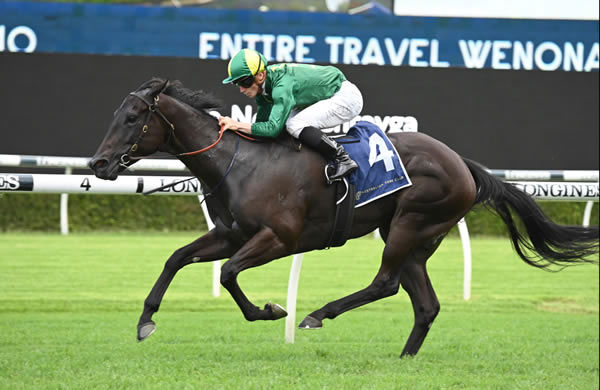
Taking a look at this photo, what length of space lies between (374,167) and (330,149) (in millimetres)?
278

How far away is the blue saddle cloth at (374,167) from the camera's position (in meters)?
4.42

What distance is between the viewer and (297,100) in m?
4.43

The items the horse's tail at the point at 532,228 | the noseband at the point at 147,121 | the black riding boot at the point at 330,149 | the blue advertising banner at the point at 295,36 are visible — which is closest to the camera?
the noseband at the point at 147,121

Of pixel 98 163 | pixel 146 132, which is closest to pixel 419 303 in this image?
pixel 146 132

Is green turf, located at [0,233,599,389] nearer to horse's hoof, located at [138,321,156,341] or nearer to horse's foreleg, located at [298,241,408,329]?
horse's hoof, located at [138,321,156,341]

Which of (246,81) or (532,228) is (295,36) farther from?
(246,81)

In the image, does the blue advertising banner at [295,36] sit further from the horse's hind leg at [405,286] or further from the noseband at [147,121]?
the noseband at [147,121]

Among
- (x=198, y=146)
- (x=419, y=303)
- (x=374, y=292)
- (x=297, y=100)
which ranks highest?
(x=297, y=100)

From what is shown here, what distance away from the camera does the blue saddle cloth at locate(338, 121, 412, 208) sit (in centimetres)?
442

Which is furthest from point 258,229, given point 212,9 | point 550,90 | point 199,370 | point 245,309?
point 212,9

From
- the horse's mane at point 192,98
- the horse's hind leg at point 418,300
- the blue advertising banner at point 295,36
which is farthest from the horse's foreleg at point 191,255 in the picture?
the blue advertising banner at point 295,36

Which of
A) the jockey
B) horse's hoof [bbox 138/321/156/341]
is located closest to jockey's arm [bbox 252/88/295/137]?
the jockey

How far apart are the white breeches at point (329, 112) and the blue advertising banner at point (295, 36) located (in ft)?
19.7

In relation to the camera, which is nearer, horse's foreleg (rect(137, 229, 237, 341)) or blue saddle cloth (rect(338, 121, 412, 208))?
horse's foreleg (rect(137, 229, 237, 341))
